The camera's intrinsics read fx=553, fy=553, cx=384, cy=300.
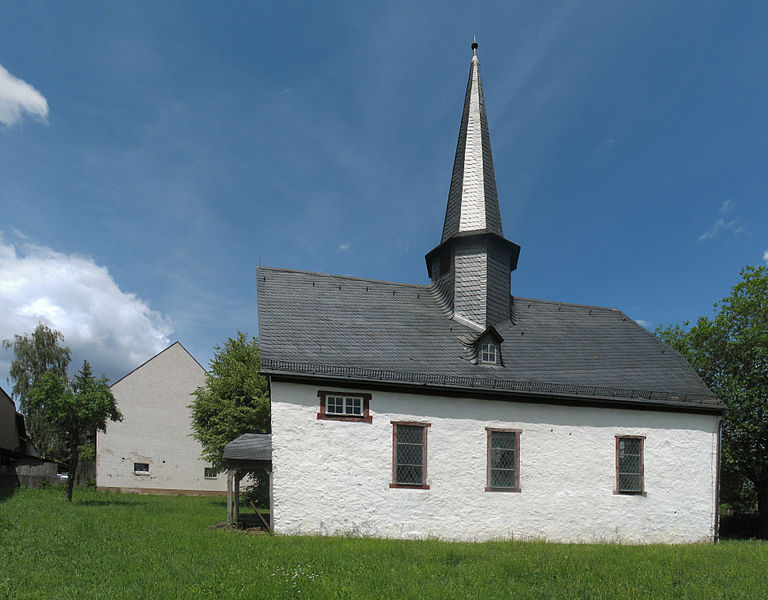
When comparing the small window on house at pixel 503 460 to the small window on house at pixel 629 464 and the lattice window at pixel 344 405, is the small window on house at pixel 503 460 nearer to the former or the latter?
the small window on house at pixel 629 464

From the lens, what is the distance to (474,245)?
1808cm

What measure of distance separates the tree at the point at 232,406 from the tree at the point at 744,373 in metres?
17.3

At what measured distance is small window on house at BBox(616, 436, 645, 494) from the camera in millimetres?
14891

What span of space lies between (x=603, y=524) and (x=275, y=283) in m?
11.4

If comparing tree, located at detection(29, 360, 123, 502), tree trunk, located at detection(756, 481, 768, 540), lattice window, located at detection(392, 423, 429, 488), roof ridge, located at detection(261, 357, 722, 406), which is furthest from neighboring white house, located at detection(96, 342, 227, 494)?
tree trunk, located at detection(756, 481, 768, 540)

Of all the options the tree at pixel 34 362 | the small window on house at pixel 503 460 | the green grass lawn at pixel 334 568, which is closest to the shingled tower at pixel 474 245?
the small window on house at pixel 503 460

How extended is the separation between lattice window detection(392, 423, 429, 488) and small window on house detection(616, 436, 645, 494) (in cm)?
545

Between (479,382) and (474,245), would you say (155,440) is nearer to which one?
(474,245)

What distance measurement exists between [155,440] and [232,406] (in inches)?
408

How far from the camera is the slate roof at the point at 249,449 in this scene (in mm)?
13336

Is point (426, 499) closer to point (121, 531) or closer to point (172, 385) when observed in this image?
point (121, 531)

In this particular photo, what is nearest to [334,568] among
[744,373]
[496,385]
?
[496,385]

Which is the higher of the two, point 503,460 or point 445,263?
point 445,263

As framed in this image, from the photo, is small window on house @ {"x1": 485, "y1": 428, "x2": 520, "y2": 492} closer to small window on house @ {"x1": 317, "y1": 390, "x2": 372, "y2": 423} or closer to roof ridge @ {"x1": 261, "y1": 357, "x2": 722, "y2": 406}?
roof ridge @ {"x1": 261, "y1": 357, "x2": 722, "y2": 406}
